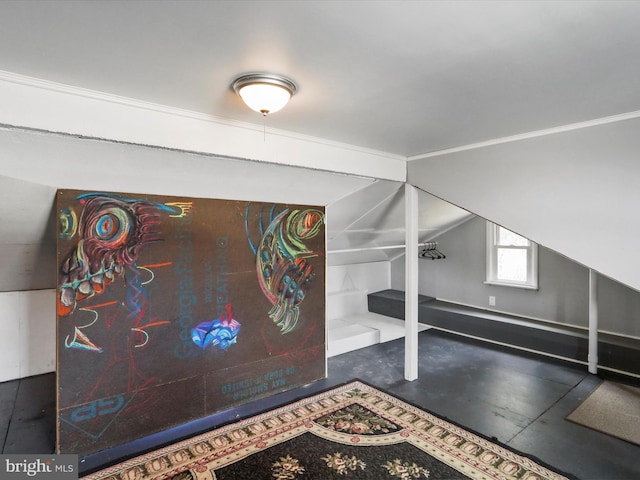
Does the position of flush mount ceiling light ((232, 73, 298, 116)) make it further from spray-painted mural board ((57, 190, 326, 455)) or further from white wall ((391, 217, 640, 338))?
white wall ((391, 217, 640, 338))

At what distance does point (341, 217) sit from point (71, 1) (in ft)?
10.4

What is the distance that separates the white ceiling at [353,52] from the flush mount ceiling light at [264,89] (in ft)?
0.22

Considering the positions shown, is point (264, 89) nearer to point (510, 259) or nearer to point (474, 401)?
point (474, 401)

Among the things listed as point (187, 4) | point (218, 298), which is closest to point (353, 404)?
point (218, 298)

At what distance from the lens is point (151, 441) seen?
2.72m

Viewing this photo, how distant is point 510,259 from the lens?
16.8 ft

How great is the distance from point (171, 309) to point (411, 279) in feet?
7.64

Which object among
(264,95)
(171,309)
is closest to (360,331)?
(171,309)

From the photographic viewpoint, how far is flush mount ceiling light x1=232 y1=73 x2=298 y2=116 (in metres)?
1.84

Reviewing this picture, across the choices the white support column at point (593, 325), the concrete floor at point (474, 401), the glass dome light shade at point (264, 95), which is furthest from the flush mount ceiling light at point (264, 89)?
the white support column at point (593, 325)

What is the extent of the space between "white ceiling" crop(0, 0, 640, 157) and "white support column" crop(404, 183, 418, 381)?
1452 mm

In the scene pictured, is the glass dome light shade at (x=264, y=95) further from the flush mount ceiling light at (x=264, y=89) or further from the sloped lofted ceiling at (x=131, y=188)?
the sloped lofted ceiling at (x=131, y=188)

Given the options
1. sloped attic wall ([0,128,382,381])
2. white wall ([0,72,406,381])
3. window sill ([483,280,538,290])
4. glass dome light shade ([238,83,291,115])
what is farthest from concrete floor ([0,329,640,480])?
glass dome light shade ([238,83,291,115])

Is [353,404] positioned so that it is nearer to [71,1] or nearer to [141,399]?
[141,399]
